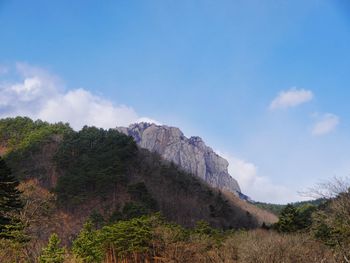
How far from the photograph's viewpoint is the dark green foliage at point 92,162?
177 ft

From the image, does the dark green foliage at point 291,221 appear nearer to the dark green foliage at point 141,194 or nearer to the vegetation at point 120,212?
the vegetation at point 120,212

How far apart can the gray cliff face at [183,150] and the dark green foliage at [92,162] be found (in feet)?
167

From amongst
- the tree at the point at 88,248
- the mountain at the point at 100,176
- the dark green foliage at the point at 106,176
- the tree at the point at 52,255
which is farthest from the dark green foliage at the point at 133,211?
the tree at the point at 52,255

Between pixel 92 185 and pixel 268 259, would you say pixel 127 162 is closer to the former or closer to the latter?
pixel 92 185

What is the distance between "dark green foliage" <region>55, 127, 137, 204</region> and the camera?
54094 mm

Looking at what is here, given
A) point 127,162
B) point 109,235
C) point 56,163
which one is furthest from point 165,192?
point 109,235

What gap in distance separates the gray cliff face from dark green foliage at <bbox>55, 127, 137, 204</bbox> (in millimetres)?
50950

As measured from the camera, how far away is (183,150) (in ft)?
407

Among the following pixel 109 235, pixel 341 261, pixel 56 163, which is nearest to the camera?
pixel 341 261

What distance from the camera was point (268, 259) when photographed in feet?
60.0

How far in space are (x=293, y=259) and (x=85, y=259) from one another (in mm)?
12689

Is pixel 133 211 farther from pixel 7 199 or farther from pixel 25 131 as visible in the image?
pixel 25 131

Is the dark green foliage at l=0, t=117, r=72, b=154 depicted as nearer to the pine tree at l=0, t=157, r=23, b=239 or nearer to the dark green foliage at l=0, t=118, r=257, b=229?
the dark green foliage at l=0, t=118, r=257, b=229

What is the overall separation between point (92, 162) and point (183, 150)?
67273mm
